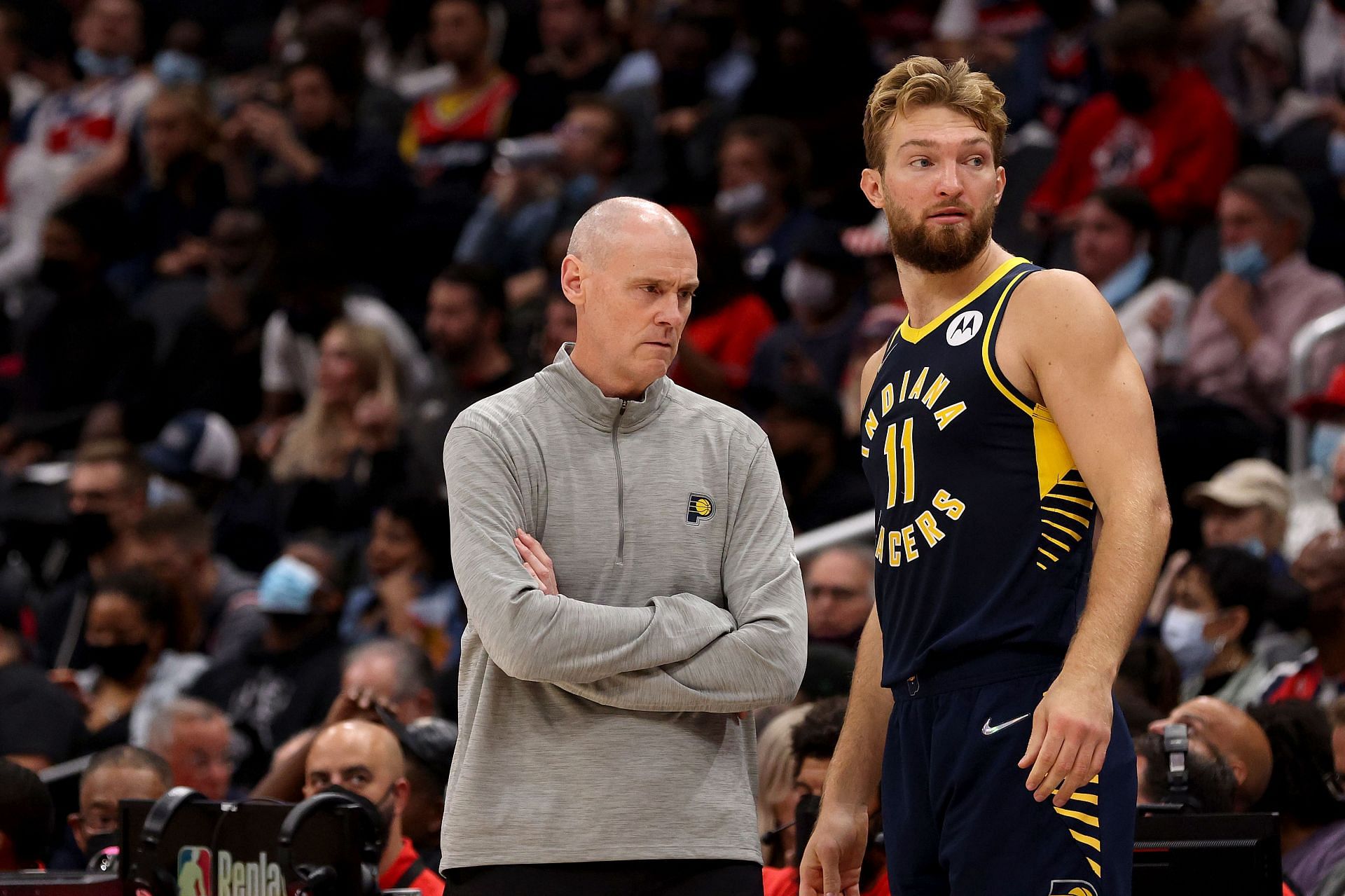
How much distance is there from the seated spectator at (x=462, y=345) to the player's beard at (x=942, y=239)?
Result: 6153mm

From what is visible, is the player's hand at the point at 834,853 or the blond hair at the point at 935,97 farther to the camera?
the player's hand at the point at 834,853

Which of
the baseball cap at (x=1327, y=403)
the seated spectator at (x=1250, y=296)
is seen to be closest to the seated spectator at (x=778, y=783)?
the baseball cap at (x=1327, y=403)

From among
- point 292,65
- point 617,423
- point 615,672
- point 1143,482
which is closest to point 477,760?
point 615,672

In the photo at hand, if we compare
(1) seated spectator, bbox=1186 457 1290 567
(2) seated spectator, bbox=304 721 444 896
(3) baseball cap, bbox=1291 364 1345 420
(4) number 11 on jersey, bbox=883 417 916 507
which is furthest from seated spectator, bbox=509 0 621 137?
(4) number 11 on jersey, bbox=883 417 916 507

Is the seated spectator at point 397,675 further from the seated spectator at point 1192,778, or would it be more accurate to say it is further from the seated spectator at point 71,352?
the seated spectator at point 71,352

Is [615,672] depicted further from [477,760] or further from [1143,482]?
[1143,482]

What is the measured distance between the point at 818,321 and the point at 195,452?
3.43m

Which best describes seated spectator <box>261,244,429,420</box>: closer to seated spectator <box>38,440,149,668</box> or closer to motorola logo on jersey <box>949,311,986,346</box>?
seated spectator <box>38,440,149,668</box>

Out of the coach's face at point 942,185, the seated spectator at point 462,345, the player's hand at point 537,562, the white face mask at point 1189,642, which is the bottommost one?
the white face mask at point 1189,642

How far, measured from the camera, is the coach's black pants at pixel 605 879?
3.25 m

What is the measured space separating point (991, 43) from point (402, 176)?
3535mm

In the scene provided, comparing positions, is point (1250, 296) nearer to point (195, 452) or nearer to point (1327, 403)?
point (1327, 403)

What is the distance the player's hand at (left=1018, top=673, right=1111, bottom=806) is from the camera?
2.96 metres

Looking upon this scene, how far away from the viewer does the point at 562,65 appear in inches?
473
